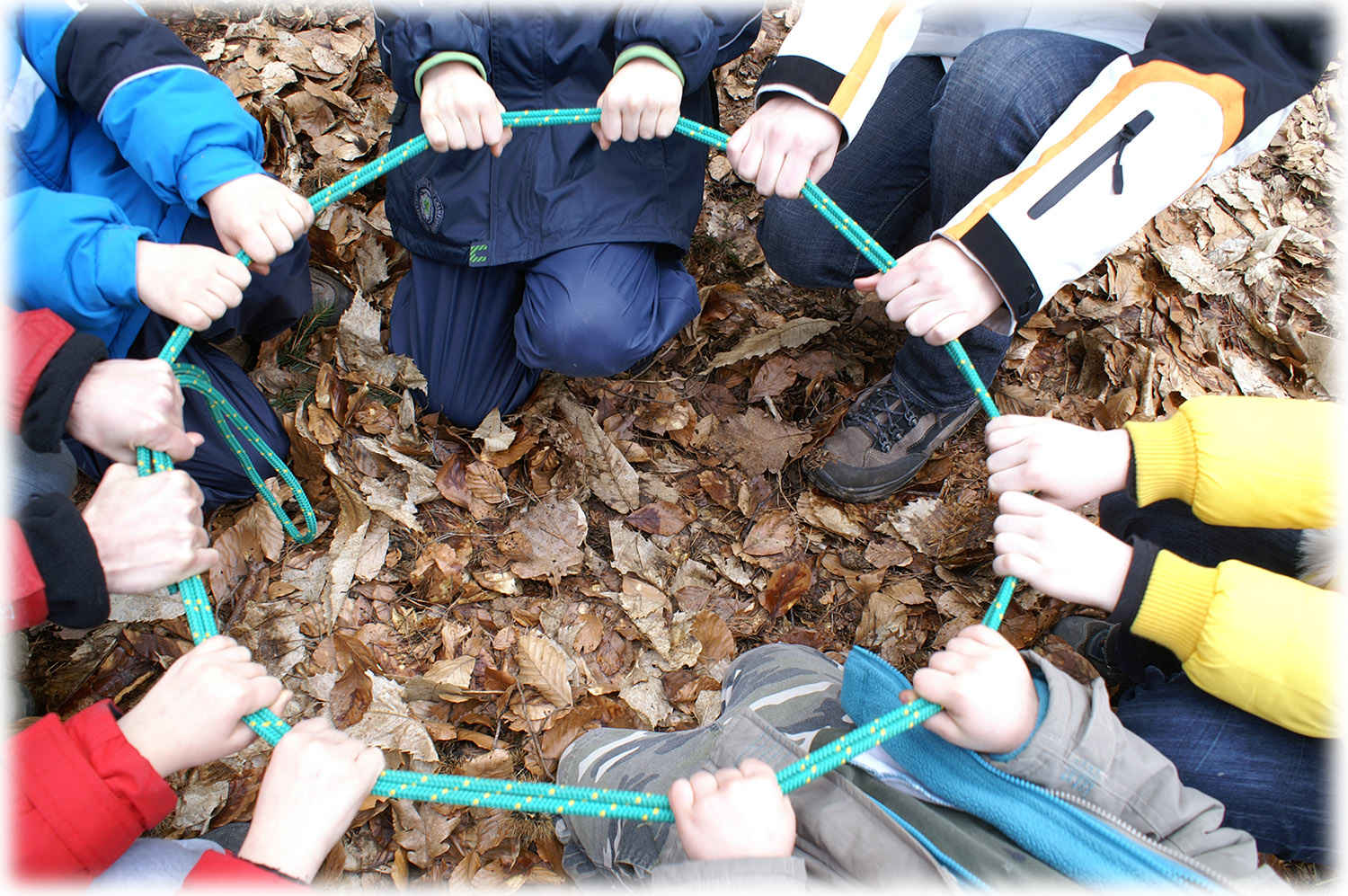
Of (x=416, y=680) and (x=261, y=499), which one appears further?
(x=261, y=499)

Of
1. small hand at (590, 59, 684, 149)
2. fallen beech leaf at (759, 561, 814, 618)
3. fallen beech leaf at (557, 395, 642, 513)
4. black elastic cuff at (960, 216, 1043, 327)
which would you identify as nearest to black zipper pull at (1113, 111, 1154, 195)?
black elastic cuff at (960, 216, 1043, 327)

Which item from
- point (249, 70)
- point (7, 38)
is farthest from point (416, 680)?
point (249, 70)

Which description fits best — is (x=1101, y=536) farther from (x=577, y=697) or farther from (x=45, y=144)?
(x=45, y=144)

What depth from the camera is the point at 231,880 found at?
132 centimetres

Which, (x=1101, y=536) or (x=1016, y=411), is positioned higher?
(x=1101, y=536)

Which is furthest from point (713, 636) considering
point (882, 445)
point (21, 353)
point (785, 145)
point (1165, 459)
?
point (21, 353)

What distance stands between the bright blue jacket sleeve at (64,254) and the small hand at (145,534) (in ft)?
1.77

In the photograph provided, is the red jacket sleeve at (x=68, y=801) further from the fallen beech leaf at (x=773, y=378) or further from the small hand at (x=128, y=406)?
the fallen beech leaf at (x=773, y=378)

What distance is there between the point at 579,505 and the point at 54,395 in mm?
1455

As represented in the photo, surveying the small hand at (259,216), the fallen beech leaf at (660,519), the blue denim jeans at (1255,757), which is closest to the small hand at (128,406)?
the small hand at (259,216)

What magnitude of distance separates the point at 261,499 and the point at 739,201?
224cm

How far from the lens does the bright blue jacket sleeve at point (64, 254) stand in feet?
5.99

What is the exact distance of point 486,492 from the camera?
2.59m

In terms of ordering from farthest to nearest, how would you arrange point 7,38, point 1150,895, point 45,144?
point 45,144 → point 7,38 → point 1150,895
